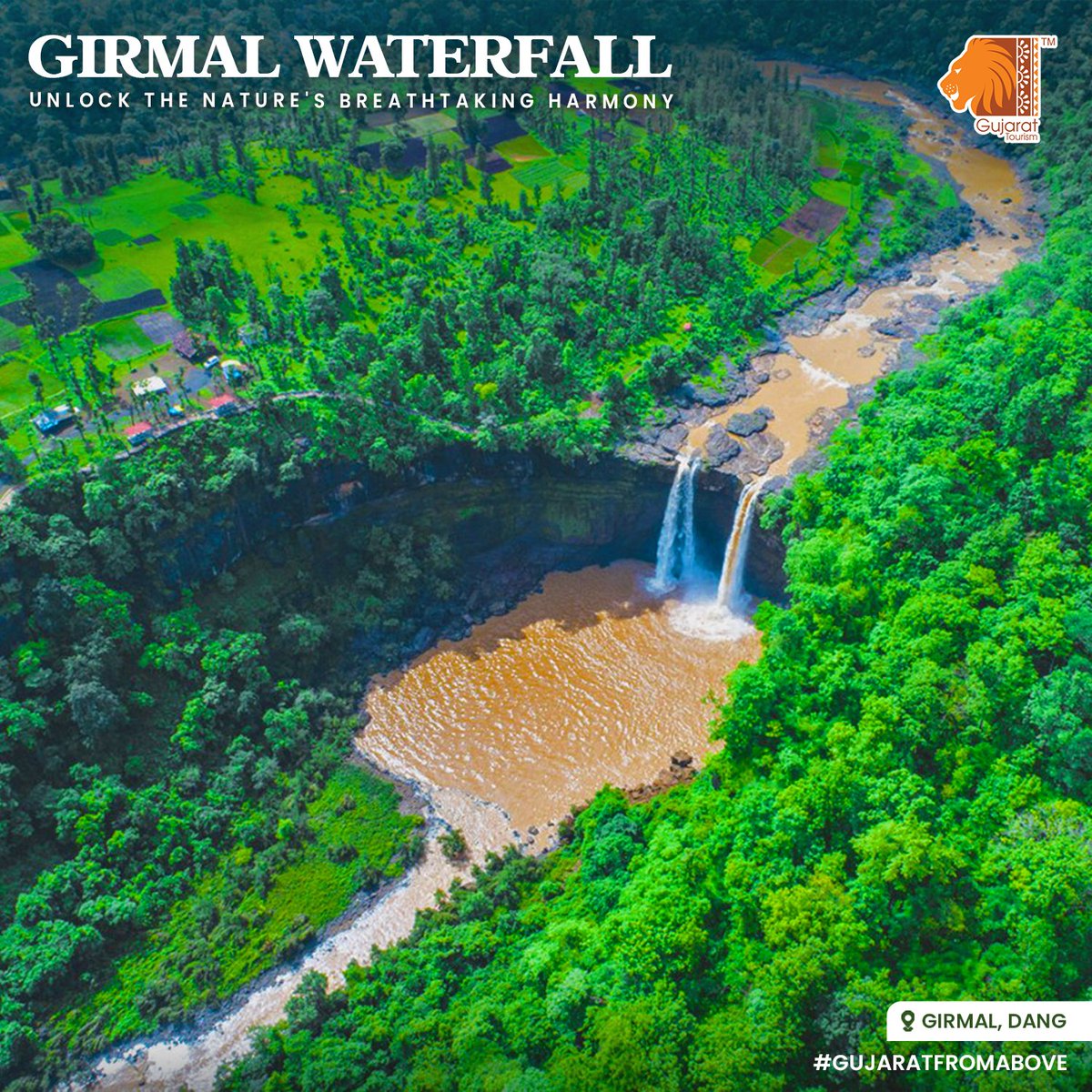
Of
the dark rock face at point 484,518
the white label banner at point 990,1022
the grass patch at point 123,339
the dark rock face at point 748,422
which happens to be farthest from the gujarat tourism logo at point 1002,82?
the white label banner at point 990,1022

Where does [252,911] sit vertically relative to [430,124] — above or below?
below

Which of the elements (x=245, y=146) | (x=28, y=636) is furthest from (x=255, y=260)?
(x=28, y=636)

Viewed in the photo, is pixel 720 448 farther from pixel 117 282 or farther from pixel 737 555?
pixel 117 282

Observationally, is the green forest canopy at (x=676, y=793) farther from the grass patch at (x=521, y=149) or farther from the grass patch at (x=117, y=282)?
the grass patch at (x=521, y=149)

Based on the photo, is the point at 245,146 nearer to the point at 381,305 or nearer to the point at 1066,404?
the point at 381,305

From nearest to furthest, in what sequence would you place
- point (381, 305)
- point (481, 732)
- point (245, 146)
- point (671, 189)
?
1. point (481, 732)
2. point (381, 305)
3. point (671, 189)
4. point (245, 146)

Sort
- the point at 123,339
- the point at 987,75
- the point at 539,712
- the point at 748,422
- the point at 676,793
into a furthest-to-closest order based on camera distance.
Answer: the point at 987,75 → the point at 123,339 → the point at 748,422 → the point at 539,712 → the point at 676,793

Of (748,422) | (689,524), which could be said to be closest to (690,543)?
(689,524)
